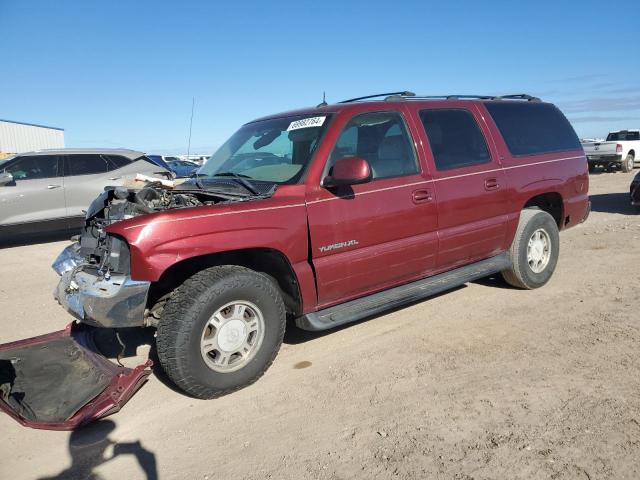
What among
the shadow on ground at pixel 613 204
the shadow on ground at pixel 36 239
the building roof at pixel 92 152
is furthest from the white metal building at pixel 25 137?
the shadow on ground at pixel 613 204

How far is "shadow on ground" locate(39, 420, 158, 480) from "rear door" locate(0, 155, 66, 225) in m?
7.15

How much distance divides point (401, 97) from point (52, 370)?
361 centimetres

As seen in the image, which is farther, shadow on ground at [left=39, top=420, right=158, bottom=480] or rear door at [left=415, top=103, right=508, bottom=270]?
rear door at [left=415, top=103, right=508, bottom=270]

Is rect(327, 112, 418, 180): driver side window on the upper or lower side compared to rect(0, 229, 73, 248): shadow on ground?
upper

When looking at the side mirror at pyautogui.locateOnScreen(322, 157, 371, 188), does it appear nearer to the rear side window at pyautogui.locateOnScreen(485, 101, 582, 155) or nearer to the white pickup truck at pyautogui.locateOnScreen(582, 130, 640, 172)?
the rear side window at pyautogui.locateOnScreen(485, 101, 582, 155)

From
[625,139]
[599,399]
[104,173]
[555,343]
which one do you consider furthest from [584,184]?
[625,139]

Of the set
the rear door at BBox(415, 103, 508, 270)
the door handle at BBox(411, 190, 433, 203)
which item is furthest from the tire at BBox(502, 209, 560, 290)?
the door handle at BBox(411, 190, 433, 203)

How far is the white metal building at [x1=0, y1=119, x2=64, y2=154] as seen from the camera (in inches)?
1480

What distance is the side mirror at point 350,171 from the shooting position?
349 cm

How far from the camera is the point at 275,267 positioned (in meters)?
3.74

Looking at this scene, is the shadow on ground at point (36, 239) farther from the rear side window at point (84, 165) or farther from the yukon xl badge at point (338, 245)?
the yukon xl badge at point (338, 245)

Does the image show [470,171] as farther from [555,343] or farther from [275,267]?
[275,267]

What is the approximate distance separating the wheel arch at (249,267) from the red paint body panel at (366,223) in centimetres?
7

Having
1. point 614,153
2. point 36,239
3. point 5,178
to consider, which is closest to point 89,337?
point 5,178
